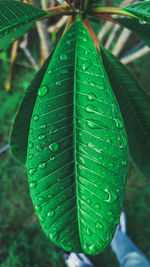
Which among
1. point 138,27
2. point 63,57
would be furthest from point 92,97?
point 138,27

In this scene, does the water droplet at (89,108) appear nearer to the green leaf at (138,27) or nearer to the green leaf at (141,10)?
the green leaf at (141,10)

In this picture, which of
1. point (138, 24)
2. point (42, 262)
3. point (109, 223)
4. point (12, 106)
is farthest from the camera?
point (12, 106)

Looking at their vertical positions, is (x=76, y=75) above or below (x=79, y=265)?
above

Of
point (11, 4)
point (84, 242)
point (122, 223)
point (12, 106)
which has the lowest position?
point (122, 223)

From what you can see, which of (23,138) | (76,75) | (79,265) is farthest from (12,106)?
(76,75)

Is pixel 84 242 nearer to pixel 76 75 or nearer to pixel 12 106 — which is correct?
pixel 76 75

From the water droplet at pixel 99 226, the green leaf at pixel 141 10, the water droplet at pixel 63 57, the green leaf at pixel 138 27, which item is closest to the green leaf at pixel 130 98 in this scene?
the green leaf at pixel 138 27

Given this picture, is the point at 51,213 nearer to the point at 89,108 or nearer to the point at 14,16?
the point at 89,108

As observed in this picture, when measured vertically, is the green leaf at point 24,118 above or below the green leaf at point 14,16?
below
